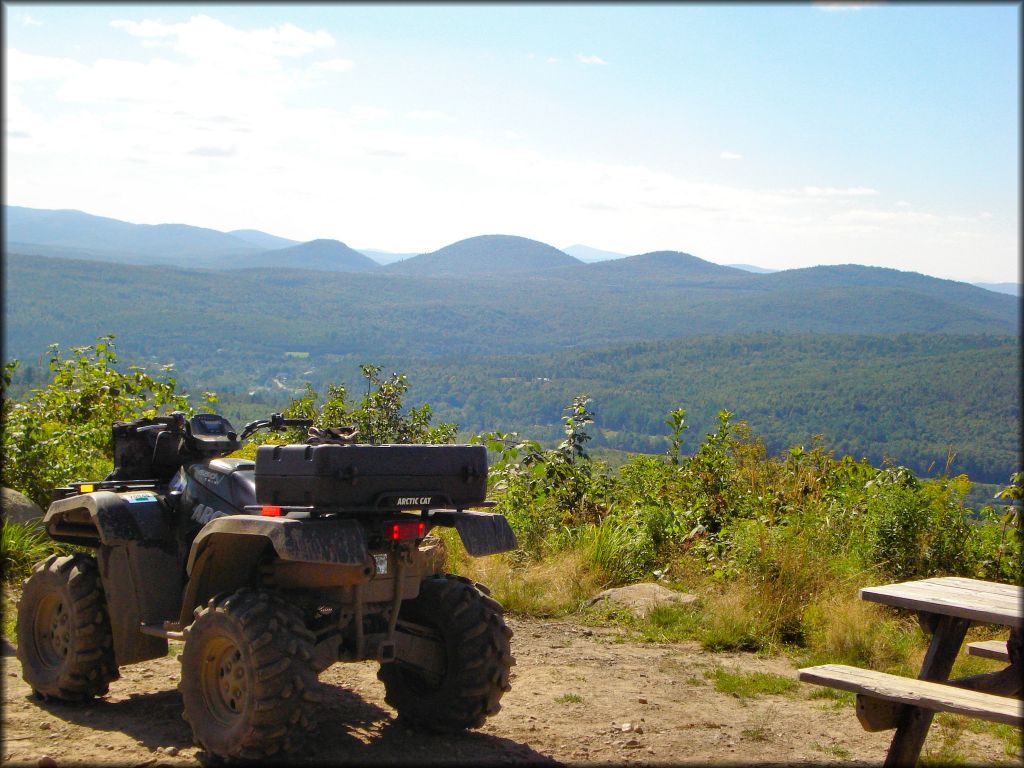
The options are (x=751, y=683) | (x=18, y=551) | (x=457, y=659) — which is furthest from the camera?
(x=18, y=551)

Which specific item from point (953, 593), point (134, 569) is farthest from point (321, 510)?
point (953, 593)

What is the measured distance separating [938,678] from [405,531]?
103 inches

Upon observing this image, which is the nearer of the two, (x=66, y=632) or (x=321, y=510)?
(x=321, y=510)

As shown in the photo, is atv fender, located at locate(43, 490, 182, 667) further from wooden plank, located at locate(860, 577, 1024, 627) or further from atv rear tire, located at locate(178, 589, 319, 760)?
wooden plank, located at locate(860, 577, 1024, 627)

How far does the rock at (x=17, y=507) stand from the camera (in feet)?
29.1

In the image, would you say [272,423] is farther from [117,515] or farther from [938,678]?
[938,678]

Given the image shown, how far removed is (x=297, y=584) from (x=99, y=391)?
310 inches

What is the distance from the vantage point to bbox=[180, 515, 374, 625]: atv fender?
175 inches

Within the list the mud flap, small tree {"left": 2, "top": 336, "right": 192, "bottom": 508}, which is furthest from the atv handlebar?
small tree {"left": 2, "top": 336, "right": 192, "bottom": 508}

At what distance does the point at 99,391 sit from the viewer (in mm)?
11898

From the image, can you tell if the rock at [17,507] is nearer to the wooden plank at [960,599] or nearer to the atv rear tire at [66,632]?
the atv rear tire at [66,632]

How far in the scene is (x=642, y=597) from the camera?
835 cm

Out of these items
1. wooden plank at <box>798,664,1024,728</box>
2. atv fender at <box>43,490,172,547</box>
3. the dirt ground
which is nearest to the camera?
wooden plank at <box>798,664,1024,728</box>

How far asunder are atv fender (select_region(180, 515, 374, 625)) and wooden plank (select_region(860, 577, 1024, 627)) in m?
2.39
